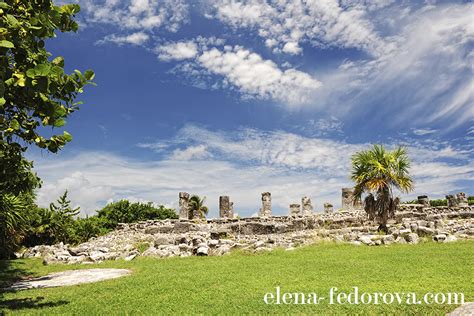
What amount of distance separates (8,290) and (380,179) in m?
14.5

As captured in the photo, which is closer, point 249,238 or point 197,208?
point 249,238

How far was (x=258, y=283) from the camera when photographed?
334 inches

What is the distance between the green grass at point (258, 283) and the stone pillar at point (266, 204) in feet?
58.0

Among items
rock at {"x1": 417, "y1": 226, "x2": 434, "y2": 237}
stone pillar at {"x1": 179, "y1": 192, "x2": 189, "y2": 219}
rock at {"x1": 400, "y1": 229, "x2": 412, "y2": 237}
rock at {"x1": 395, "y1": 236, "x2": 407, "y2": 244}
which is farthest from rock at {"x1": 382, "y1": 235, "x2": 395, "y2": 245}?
stone pillar at {"x1": 179, "y1": 192, "x2": 189, "y2": 219}

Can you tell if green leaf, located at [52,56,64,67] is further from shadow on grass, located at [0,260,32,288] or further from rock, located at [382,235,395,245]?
rock, located at [382,235,395,245]

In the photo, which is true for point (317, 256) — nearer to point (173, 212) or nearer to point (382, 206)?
point (382, 206)

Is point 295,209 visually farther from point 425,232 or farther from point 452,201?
point 425,232

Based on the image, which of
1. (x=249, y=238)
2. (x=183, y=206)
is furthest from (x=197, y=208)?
(x=249, y=238)

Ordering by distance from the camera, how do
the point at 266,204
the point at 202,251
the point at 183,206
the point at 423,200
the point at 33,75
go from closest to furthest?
the point at 33,75, the point at 202,251, the point at 183,206, the point at 266,204, the point at 423,200

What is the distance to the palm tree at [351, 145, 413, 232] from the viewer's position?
17219 millimetres

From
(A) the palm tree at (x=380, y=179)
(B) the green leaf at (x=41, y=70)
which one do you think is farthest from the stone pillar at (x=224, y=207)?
(B) the green leaf at (x=41, y=70)

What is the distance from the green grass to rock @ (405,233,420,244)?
5.43 ft

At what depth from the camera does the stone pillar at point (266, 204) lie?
101ft

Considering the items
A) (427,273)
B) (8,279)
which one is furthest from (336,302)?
(8,279)
